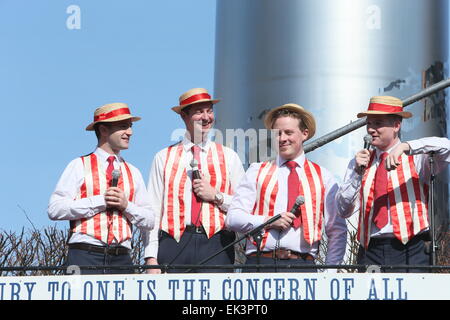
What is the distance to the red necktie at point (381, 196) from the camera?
21.1 feet

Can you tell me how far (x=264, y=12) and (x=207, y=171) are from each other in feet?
28.6

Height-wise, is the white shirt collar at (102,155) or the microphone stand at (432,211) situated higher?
the white shirt collar at (102,155)

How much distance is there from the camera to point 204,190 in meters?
6.84

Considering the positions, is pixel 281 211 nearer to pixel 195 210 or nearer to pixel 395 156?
pixel 195 210

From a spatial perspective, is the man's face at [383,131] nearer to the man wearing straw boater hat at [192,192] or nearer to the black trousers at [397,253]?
the black trousers at [397,253]

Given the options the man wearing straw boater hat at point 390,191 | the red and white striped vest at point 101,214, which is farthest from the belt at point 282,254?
the red and white striped vest at point 101,214

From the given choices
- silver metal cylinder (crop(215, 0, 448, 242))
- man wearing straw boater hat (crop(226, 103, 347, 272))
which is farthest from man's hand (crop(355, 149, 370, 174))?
silver metal cylinder (crop(215, 0, 448, 242))

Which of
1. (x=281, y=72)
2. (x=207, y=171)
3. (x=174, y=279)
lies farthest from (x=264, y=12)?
(x=174, y=279)

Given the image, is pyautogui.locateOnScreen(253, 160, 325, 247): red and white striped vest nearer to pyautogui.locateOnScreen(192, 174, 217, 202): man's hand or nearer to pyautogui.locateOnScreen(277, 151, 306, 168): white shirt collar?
pyautogui.locateOnScreen(277, 151, 306, 168): white shirt collar

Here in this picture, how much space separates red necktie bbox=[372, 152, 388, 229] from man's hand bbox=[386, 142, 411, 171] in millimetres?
232

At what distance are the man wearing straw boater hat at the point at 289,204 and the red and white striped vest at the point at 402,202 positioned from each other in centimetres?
25

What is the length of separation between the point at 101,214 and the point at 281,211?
1.16m

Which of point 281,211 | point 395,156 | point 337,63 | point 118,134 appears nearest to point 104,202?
point 118,134
